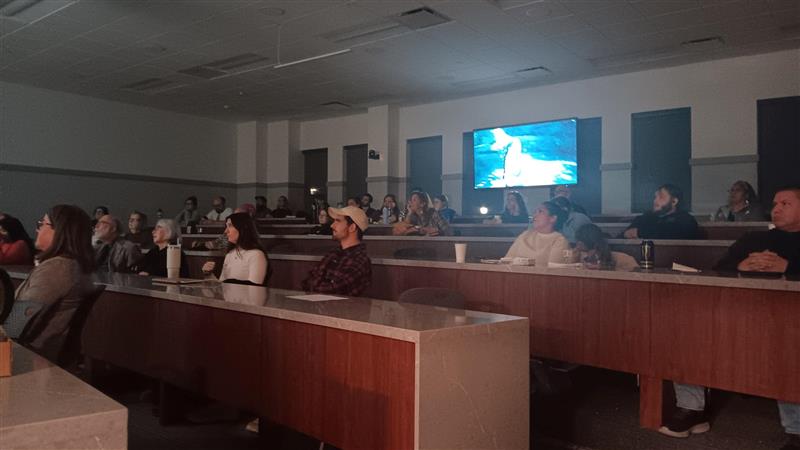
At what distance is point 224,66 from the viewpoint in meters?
8.56

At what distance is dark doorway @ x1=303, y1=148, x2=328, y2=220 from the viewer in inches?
497

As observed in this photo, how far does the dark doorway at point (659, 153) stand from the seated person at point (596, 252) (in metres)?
5.32

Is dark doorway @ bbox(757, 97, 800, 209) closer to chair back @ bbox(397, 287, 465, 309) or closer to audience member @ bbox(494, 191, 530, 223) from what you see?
audience member @ bbox(494, 191, 530, 223)

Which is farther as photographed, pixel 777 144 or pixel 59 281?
pixel 777 144

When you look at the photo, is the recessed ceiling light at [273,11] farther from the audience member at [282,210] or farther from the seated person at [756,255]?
the seated person at [756,255]

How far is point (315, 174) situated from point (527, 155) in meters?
Answer: 4.78

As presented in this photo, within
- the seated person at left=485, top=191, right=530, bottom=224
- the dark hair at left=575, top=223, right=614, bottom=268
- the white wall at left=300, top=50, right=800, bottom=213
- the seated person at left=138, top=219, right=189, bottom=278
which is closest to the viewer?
the dark hair at left=575, top=223, right=614, bottom=268

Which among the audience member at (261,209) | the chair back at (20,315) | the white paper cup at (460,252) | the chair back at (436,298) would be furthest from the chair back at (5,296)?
the audience member at (261,209)

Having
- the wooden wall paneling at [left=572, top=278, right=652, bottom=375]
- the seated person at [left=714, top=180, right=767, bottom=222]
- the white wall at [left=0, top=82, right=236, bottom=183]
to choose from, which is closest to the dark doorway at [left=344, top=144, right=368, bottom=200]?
the white wall at [left=0, top=82, right=236, bottom=183]

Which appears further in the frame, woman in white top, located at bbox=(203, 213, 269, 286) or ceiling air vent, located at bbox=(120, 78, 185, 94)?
ceiling air vent, located at bbox=(120, 78, 185, 94)

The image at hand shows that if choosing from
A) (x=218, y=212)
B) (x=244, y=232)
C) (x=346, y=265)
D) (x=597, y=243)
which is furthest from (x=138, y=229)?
(x=218, y=212)

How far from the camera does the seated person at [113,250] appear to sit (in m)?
4.84

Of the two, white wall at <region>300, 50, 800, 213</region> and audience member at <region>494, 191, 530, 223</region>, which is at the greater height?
white wall at <region>300, 50, 800, 213</region>

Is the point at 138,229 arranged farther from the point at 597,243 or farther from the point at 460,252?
the point at 597,243
